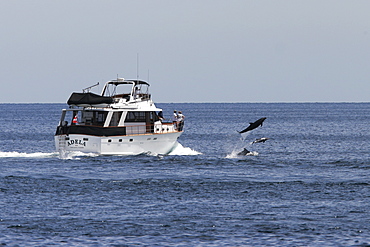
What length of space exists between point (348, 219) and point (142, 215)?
709cm

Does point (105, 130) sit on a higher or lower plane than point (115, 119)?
lower

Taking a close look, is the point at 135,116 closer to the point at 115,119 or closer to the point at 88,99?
the point at 115,119

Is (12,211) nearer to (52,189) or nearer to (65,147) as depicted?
(52,189)

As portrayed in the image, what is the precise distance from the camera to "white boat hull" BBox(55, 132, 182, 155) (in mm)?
39000

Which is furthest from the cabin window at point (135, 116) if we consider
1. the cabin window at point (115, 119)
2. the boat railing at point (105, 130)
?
the cabin window at point (115, 119)

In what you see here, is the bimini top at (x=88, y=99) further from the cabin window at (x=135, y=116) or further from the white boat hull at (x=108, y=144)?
the white boat hull at (x=108, y=144)

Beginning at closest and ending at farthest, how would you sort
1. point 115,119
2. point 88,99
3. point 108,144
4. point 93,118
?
point 108,144
point 88,99
point 115,119
point 93,118

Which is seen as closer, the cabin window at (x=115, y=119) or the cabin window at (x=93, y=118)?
the cabin window at (x=115, y=119)

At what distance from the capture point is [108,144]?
129ft

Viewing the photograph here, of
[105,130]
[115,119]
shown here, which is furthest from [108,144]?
[115,119]

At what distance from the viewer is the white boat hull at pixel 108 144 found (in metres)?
39.0

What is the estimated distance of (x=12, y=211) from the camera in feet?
76.8

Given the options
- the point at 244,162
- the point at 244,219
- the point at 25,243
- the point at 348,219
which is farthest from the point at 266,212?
the point at 244,162

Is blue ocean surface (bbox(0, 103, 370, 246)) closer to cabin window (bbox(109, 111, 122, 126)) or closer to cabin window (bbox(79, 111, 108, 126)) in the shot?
cabin window (bbox(109, 111, 122, 126))
